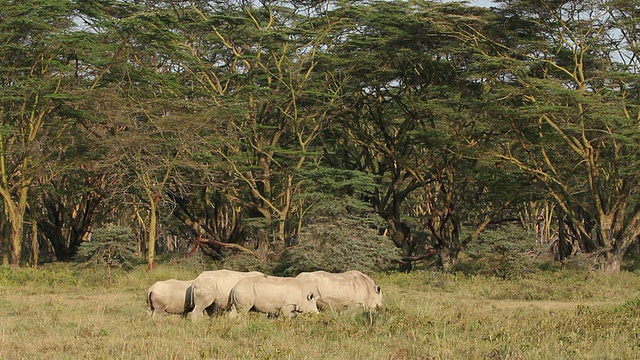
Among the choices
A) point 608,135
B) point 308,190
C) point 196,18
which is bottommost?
point 308,190

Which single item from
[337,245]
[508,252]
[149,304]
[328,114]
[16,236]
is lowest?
[508,252]

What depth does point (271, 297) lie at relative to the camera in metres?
13.5

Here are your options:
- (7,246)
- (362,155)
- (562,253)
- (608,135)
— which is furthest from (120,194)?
(562,253)

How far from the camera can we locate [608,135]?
23.7 meters

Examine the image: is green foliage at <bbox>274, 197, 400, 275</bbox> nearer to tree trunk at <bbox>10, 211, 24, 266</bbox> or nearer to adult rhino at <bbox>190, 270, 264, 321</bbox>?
adult rhino at <bbox>190, 270, 264, 321</bbox>

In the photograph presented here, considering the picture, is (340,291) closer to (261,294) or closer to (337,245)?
(261,294)

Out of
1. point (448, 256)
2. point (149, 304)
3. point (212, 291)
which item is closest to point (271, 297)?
point (212, 291)

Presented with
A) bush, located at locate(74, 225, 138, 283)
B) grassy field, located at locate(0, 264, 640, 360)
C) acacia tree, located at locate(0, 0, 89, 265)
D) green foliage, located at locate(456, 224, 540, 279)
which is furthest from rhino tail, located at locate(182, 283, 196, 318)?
acacia tree, located at locate(0, 0, 89, 265)

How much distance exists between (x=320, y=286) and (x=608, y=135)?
13.5 m

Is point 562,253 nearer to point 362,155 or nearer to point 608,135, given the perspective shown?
point 362,155

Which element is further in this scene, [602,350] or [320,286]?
[320,286]

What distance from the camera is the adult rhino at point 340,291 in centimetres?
1407

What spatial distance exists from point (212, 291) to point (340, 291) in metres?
2.33

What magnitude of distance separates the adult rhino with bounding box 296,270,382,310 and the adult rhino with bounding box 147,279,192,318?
2.19 m
